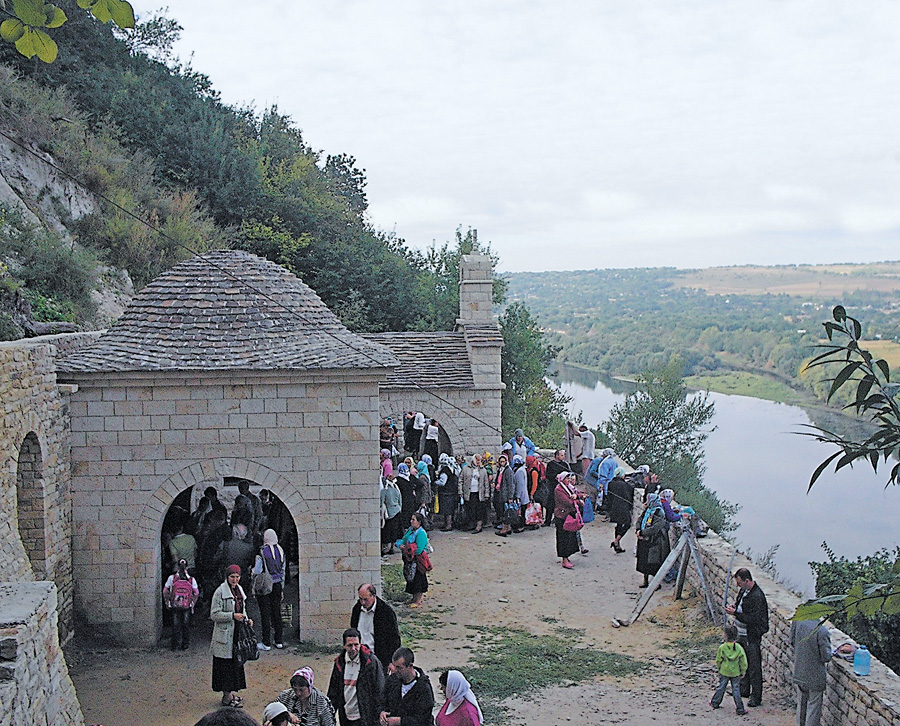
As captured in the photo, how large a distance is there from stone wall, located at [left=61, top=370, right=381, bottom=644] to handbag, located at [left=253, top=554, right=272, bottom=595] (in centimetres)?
60

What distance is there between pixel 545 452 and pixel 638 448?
1567cm

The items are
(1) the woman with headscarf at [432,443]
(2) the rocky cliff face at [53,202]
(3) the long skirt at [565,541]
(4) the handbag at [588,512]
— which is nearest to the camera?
(3) the long skirt at [565,541]

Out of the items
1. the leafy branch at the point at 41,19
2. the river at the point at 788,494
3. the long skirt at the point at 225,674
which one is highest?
the leafy branch at the point at 41,19

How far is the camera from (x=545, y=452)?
18.9 m

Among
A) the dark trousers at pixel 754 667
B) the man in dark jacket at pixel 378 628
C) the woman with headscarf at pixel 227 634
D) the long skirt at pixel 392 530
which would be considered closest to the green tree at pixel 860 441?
the man in dark jacket at pixel 378 628

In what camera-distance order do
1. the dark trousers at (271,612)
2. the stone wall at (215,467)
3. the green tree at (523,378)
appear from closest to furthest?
the dark trousers at (271,612) → the stone wall at (215,467) → the green tree at (523,378)

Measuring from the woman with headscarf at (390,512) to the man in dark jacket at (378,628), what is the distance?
5605mm

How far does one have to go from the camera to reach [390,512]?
13289 millimetres

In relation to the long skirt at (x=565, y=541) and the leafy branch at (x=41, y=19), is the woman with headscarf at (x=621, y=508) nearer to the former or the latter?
the long skirt at (x=565, y=541)

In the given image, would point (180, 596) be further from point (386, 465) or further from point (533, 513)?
point (533, 513)

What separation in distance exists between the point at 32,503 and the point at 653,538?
7.84 meters

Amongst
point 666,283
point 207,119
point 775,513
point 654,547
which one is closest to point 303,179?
point 207,119

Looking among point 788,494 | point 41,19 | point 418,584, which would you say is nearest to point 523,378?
point 418,584

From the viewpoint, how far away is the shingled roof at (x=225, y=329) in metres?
9.92
